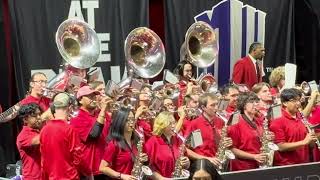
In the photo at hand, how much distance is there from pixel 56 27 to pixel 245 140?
430 cm

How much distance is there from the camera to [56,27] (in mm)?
10883

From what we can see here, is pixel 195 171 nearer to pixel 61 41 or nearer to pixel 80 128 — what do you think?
pixel 80 128

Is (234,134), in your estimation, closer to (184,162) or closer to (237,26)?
(184,162)

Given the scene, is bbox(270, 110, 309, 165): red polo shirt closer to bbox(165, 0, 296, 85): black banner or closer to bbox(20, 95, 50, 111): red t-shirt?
bbox(20, 95, 50, 111): red t-shirt

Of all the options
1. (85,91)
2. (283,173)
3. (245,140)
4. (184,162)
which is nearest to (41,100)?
(85,91)

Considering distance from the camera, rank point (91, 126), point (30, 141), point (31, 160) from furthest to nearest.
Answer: point (91, 126), point (31, 160), point (30, 141)

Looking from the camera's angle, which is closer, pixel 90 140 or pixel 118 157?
pixel 118 157

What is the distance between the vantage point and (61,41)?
9.05 meters

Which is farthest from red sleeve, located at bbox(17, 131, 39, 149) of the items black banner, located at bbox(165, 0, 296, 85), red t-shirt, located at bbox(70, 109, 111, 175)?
black banner, located at bbox(165, 0, 296, 85)

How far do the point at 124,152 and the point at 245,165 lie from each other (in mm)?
1593

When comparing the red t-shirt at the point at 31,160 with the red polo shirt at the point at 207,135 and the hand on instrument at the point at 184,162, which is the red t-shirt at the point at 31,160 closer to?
the hand on instrument at the point at 184,162

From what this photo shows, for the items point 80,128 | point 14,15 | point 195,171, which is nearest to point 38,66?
point 14,15

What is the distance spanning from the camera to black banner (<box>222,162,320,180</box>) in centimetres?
704

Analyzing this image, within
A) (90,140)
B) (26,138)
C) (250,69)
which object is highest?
(250,69)
